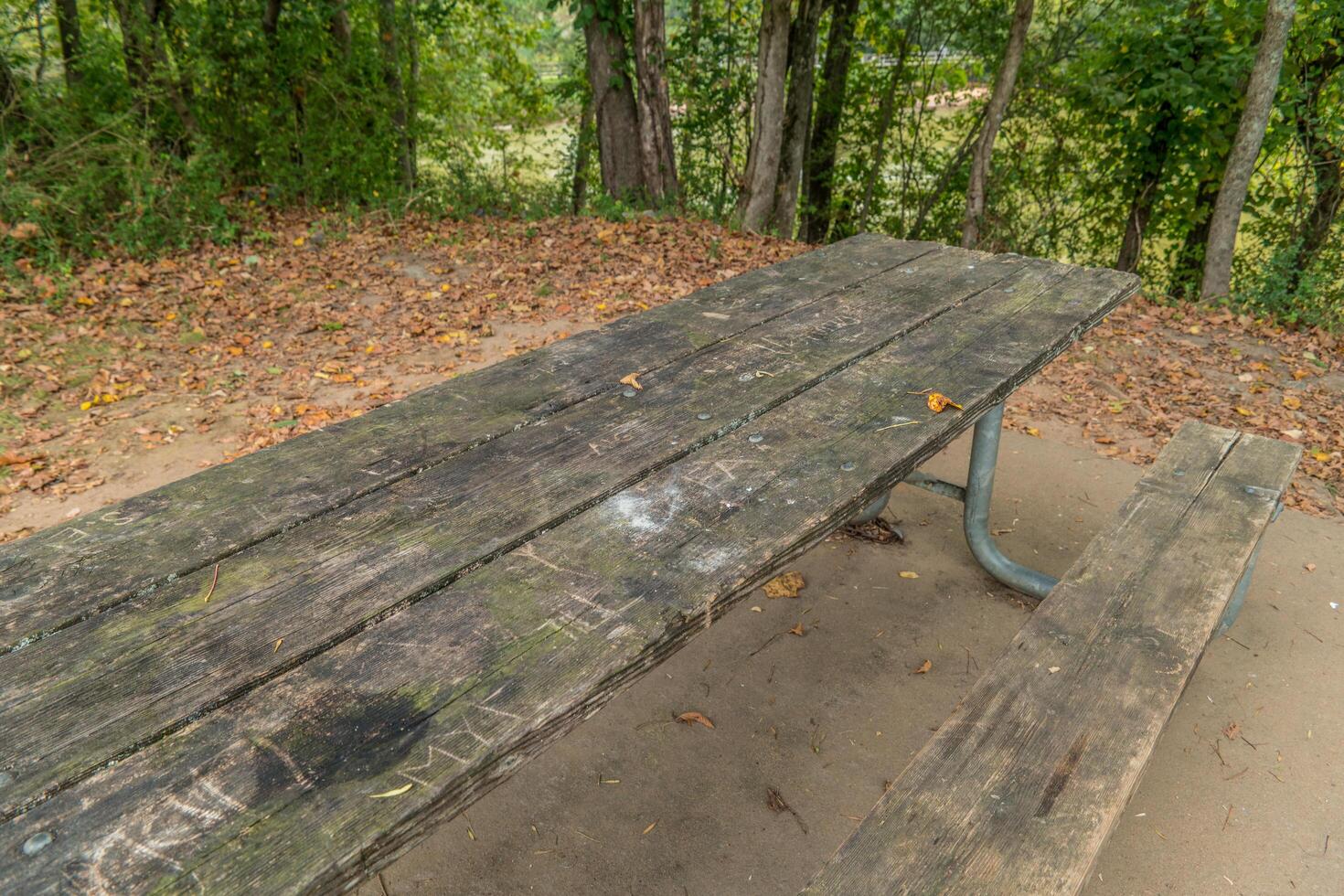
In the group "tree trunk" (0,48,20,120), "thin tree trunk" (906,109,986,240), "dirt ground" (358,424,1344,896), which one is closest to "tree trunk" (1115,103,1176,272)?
"thin tree trunk" (906,109,986,240)

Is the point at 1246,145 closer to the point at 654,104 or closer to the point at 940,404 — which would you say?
the point at 654,104

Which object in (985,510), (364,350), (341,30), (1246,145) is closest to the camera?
(985,510)

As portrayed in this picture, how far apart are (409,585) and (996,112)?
6805 mm

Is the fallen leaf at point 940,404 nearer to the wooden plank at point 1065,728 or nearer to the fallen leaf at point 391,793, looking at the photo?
the wooden plank at point 1065,728

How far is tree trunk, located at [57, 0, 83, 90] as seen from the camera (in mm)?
6754

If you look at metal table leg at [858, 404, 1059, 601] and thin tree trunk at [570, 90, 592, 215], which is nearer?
metal table leg at [858, 404, 1059, 601]

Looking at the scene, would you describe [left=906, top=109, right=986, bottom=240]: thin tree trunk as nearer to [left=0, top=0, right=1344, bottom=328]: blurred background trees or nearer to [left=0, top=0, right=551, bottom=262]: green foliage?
[left=0, top=0, right=1344, bottom=328]: blurred background trees

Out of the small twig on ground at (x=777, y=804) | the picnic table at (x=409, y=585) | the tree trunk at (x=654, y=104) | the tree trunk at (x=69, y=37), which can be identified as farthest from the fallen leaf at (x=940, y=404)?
the tree trunk at (x=69, y=37)

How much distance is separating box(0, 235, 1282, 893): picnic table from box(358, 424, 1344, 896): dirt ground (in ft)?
2.25

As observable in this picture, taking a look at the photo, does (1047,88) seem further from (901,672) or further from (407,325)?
(901,672)

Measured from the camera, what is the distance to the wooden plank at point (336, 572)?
1085 millimetres

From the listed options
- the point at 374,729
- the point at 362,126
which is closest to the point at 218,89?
the point at 362,126

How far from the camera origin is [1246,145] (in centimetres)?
540

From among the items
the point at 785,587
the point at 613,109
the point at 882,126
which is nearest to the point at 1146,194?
the point at 882,126
